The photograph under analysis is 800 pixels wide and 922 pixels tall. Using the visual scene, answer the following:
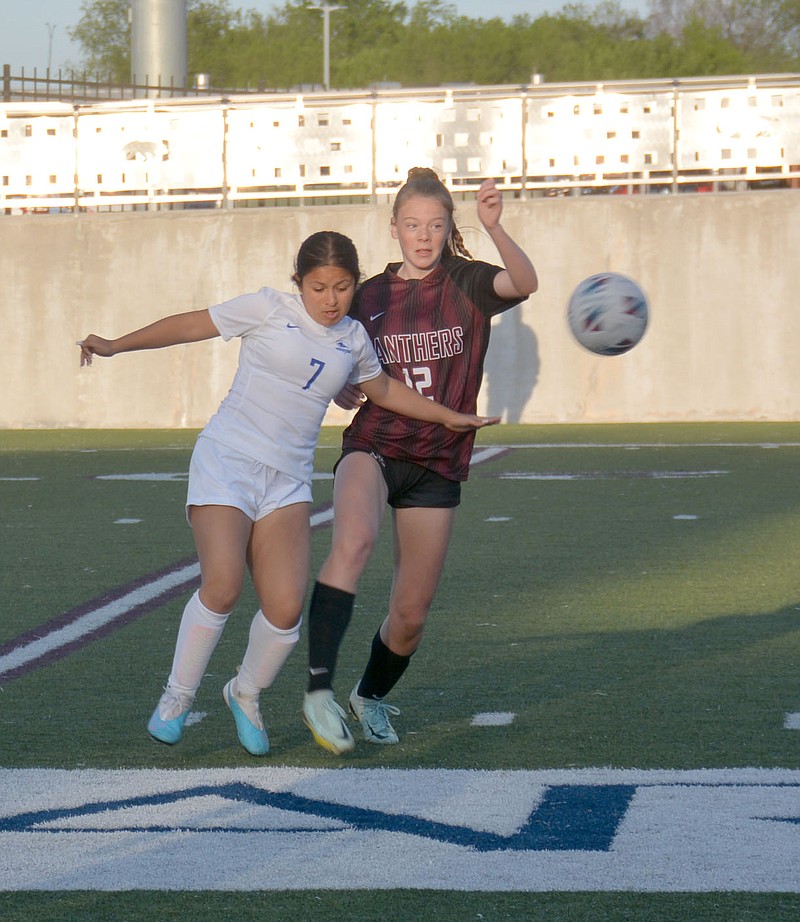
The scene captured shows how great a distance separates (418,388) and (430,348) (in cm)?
14

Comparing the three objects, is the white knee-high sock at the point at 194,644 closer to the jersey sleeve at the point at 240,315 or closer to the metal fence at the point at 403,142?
the jersey sleeve at the point at 240,315

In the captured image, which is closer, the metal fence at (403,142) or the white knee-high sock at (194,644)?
the white knee-high sock at (194,644)

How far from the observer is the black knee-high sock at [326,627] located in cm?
491

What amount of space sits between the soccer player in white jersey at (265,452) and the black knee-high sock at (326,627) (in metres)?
0.08

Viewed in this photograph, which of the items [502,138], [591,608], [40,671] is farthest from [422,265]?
[502,138]

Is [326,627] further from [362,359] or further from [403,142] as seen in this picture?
[403,142]

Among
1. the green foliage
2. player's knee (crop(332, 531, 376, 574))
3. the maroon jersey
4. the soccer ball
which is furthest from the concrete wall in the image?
the green foliage

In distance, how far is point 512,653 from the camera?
21.2ft

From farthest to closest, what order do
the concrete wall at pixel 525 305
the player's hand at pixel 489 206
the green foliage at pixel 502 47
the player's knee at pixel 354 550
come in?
the green foliage at pixel 502 47, the concrete wall at pixel 525 305, the player's hand at pixel 489 206, the player's knee at pixel 354 550

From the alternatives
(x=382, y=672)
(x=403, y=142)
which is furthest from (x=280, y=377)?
(x=403, y=142)

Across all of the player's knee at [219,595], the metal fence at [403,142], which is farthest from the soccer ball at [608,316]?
the metal fence at [403,142]

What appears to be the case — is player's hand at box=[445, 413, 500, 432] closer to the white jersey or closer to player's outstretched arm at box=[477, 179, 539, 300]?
the white jersey

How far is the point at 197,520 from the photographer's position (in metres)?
4.79

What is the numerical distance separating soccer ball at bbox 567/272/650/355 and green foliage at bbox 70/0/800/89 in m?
59.4
